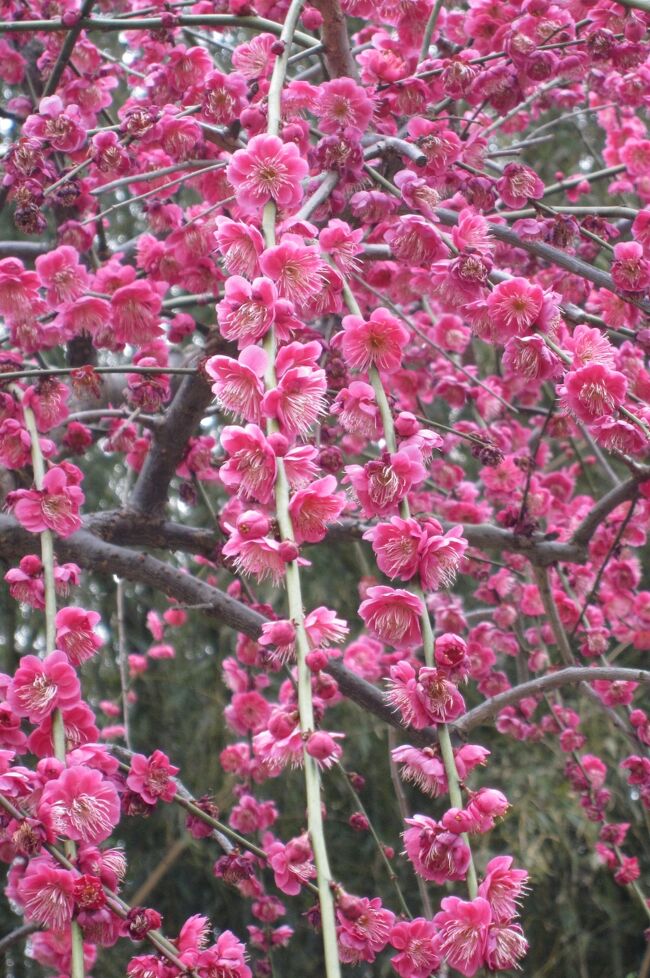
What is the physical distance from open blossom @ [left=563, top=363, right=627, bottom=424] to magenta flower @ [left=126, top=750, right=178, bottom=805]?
0.61m

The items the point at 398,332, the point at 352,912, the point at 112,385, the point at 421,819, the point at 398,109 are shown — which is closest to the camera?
the point at 352,912

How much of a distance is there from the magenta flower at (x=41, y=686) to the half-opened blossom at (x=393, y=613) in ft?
1.07

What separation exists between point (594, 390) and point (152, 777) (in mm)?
658

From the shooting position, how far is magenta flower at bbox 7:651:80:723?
107cm

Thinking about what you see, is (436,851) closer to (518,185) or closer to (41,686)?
(41,686)

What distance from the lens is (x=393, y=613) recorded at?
98 centimetres

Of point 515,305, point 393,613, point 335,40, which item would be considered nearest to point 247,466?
point 393,613

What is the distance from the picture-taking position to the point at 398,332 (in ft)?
3.74

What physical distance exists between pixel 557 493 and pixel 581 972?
1480mm

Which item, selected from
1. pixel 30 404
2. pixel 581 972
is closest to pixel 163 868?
pixel 581 972

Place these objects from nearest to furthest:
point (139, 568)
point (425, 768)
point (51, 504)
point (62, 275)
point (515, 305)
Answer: point (425, 768)
point (515, 305)
point (51, 504)
point (62, 275)
point (139, 568)

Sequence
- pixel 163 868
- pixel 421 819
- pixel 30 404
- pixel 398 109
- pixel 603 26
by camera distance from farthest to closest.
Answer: pixel 163 868 < pixel 603 26 < pixel 398 109 < pixel 30 404 < pixel 421 819

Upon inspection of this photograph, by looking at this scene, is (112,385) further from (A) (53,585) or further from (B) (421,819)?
(B) (421,819)

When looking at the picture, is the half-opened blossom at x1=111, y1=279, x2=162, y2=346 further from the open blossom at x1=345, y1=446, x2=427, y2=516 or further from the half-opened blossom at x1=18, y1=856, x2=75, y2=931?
the half-opened blossom at x1=18, y1=856, x2=75, y2=931
